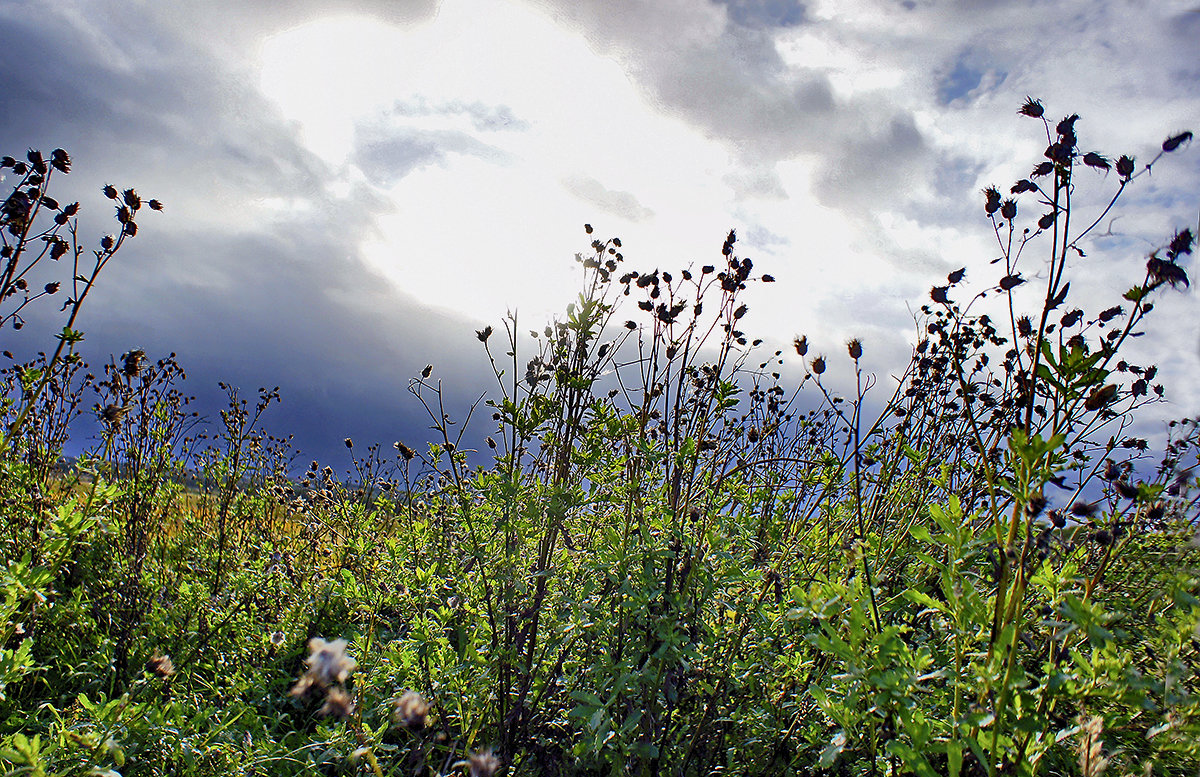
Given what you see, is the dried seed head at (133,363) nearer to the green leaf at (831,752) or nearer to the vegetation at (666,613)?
the vegetation at (666,613)

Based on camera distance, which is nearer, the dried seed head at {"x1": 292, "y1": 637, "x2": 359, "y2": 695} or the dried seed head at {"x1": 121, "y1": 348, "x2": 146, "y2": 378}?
the dried seed head at {"x1": 292, "y1": 637, "x2": 359, "y2": 695}

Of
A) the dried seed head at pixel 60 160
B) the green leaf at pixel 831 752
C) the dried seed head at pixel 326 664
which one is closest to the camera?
the dried seed head at pixel 326 664

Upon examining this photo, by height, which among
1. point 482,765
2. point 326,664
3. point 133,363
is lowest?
point 482,765

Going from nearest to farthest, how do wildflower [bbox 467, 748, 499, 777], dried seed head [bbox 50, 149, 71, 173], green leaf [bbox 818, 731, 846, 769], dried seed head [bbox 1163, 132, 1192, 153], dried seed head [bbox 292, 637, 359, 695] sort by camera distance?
dried seed head [bbox 292, 637, 359, 695] < wildflower [bbox 467, 748, 499, 777] < green leaf [bbox 818, 731, 846, 769] < dried seed head [bbox 1163, 132, 1192, 153] < dried seed head [bbox 50, 149, 71, 173]

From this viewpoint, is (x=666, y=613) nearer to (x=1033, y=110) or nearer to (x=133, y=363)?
(x=1033, y=110)

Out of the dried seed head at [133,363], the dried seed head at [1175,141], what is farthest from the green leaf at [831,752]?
the dried seed head at [133,363]

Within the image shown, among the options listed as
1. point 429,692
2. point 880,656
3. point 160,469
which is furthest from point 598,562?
point 160,469

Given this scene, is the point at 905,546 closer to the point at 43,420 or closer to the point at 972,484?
the point at 972,484

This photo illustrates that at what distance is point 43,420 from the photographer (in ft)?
15.5

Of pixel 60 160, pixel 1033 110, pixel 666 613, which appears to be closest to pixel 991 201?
pixel 1033 110

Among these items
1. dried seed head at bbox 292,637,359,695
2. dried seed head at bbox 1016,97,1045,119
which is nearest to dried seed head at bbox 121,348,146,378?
dried seed head at bbox 292,637,359,695

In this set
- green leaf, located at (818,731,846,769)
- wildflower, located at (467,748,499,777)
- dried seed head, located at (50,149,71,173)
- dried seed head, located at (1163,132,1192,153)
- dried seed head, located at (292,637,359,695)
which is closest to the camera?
dried seed head, located at (292,637,359,695)

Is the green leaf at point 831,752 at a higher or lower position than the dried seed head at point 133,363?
lower

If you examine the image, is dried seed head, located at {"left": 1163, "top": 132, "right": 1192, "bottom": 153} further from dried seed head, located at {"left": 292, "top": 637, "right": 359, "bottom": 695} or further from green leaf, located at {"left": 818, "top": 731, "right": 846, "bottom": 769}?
dried seed head, located at {"left": 292, "top": 637, "right": 359, "bottom": 695}
